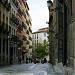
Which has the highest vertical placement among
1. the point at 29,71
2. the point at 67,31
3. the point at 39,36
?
the point at 39,36

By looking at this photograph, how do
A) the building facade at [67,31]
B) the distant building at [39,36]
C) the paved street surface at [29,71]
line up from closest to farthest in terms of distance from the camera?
the building facade at [67,31], the paved street surface at [29,71], the distant building at [39,36]

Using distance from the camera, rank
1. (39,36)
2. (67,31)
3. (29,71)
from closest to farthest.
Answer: (67,31), (29,71), (39,36)

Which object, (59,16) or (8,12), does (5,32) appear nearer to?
(8,12)

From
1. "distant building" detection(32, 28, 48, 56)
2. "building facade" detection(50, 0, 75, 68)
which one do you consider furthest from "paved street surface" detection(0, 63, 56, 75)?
"distant building" detection(32, 28, 48, 56)

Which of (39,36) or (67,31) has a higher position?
(39,36)

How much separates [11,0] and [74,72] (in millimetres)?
57686

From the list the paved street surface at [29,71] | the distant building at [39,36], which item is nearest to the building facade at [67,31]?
the paved street surface at [29,71]

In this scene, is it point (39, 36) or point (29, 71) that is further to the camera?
point (39, 36)

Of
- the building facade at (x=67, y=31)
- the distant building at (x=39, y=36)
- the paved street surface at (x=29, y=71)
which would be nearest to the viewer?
the building facade at (x=67, y=31)

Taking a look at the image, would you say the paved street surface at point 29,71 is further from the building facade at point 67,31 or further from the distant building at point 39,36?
the distant building at point 39,36

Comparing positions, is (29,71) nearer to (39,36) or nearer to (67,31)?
(67,31)

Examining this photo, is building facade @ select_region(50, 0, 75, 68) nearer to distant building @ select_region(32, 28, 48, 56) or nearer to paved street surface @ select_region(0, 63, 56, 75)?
paved street surface @ select_region(0, 63, 56, 75)

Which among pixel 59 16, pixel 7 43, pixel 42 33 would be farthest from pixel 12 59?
pixel 42 33

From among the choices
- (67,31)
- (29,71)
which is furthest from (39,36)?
(67,31)
